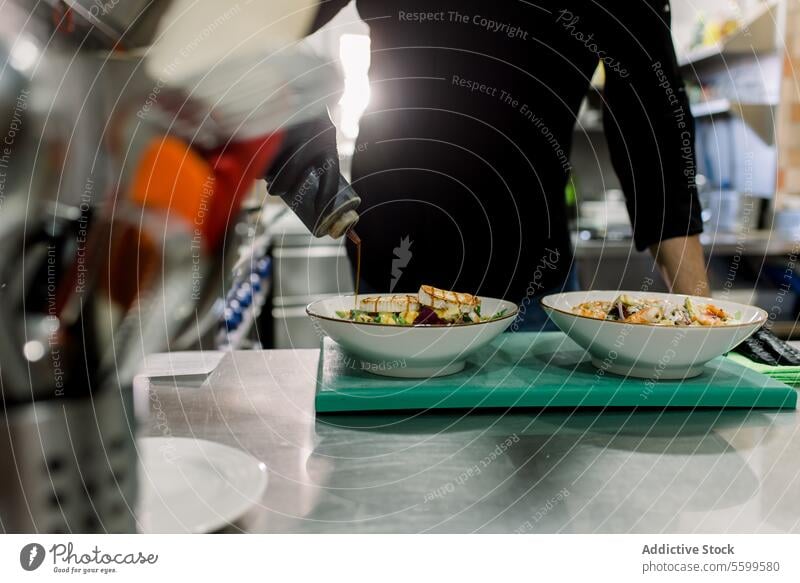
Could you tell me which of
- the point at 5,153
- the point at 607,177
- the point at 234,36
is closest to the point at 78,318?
the point at 5,153

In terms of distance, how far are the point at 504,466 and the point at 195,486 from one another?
19 centimetres

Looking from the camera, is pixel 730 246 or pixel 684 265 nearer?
pixel 684 265

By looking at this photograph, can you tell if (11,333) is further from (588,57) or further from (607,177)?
(607,177)

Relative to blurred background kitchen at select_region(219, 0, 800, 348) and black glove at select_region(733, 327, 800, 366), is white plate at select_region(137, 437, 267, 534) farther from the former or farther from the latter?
blurred background kitchen at select_region(219, 0, 800, 348)

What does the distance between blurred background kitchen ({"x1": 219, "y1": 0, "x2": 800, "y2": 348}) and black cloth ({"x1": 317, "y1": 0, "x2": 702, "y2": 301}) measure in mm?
675

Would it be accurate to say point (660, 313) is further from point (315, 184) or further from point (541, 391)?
point (315, 184)

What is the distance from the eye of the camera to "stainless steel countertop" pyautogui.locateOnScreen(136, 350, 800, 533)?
1.28 feet

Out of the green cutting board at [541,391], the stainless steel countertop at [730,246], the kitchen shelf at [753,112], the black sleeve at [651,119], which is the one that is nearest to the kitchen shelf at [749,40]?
the kitchen shelf at [753,112]

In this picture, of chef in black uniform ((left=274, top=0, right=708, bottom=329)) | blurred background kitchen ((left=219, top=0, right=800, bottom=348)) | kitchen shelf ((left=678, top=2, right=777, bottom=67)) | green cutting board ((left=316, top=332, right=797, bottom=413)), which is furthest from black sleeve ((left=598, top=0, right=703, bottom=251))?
kitchen shelf ((left=678, top=2, right=777, bottom=67))

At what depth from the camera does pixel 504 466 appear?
433 mm

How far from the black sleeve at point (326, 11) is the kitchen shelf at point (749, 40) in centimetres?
143

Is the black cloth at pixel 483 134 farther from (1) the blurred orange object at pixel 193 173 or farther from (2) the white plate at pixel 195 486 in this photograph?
(2) the white plate at pixel 195 486

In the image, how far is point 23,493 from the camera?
1.42 feet

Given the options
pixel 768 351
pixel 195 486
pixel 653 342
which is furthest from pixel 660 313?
pixel 195 486
